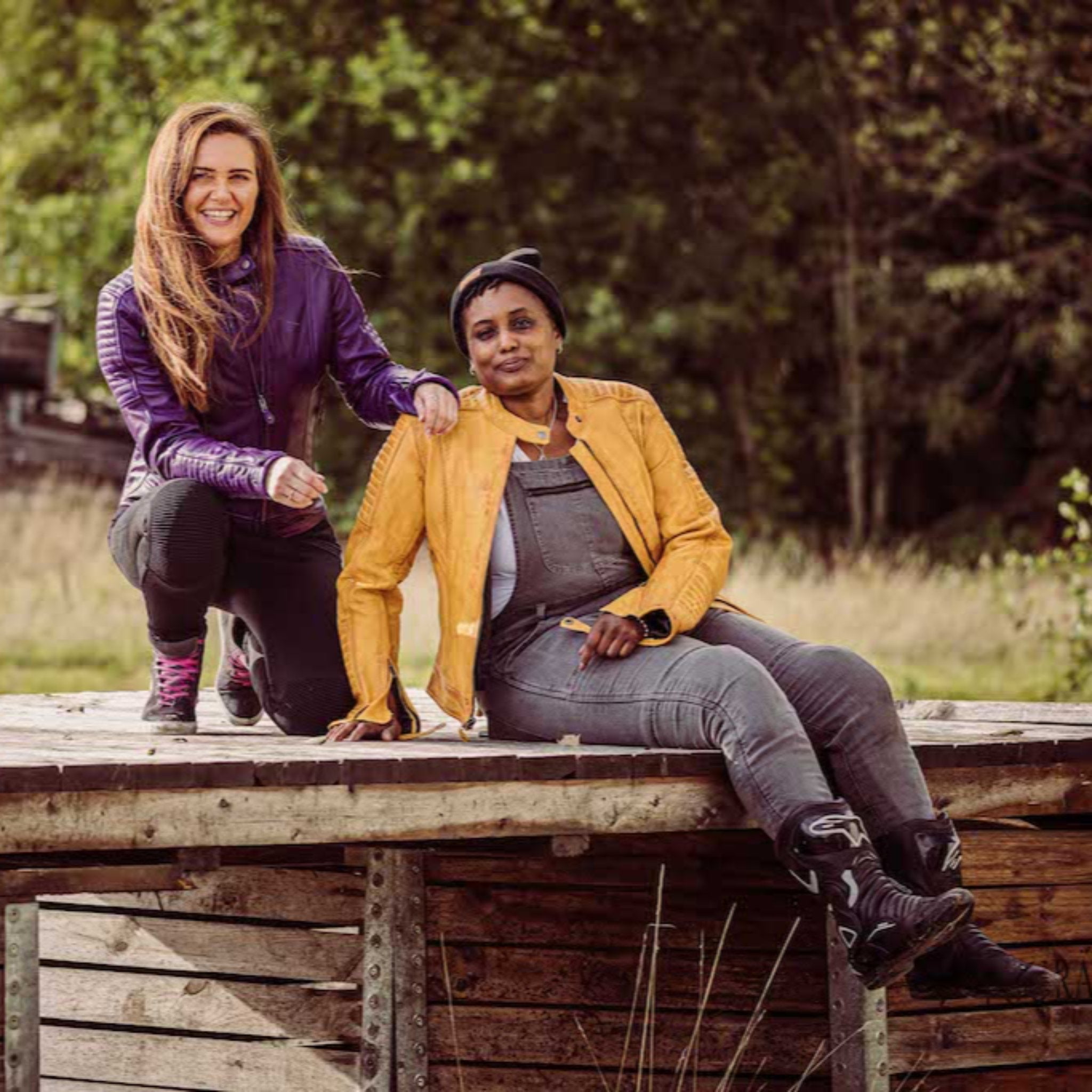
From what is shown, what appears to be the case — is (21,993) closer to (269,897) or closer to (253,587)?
(269,897)

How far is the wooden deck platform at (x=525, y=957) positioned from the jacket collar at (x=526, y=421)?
0.70 m

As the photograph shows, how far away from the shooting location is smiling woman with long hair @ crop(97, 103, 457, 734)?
449 cm

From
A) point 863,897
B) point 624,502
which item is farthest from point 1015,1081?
point 624,502

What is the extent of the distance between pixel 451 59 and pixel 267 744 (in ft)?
44.7

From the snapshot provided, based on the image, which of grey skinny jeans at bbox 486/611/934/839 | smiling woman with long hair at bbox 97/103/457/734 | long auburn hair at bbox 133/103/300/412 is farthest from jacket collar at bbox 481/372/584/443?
long auburn hair at bbox 133/103/300/412

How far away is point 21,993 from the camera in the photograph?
3.93m

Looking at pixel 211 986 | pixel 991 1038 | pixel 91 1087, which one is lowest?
pixel 91 1087

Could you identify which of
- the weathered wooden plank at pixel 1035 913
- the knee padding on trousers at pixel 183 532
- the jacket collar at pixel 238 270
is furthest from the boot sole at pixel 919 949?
the jacket collar at pixel 238 270

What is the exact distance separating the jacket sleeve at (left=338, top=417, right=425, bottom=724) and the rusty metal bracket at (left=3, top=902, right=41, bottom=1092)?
844 mm

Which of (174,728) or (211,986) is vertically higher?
(174,728)

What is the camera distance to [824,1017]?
4.50m

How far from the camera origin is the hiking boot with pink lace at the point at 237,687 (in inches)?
200

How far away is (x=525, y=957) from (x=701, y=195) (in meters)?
13.9

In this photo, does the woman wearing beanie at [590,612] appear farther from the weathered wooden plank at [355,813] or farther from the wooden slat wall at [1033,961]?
the wooden slat wall at [1033,961]
